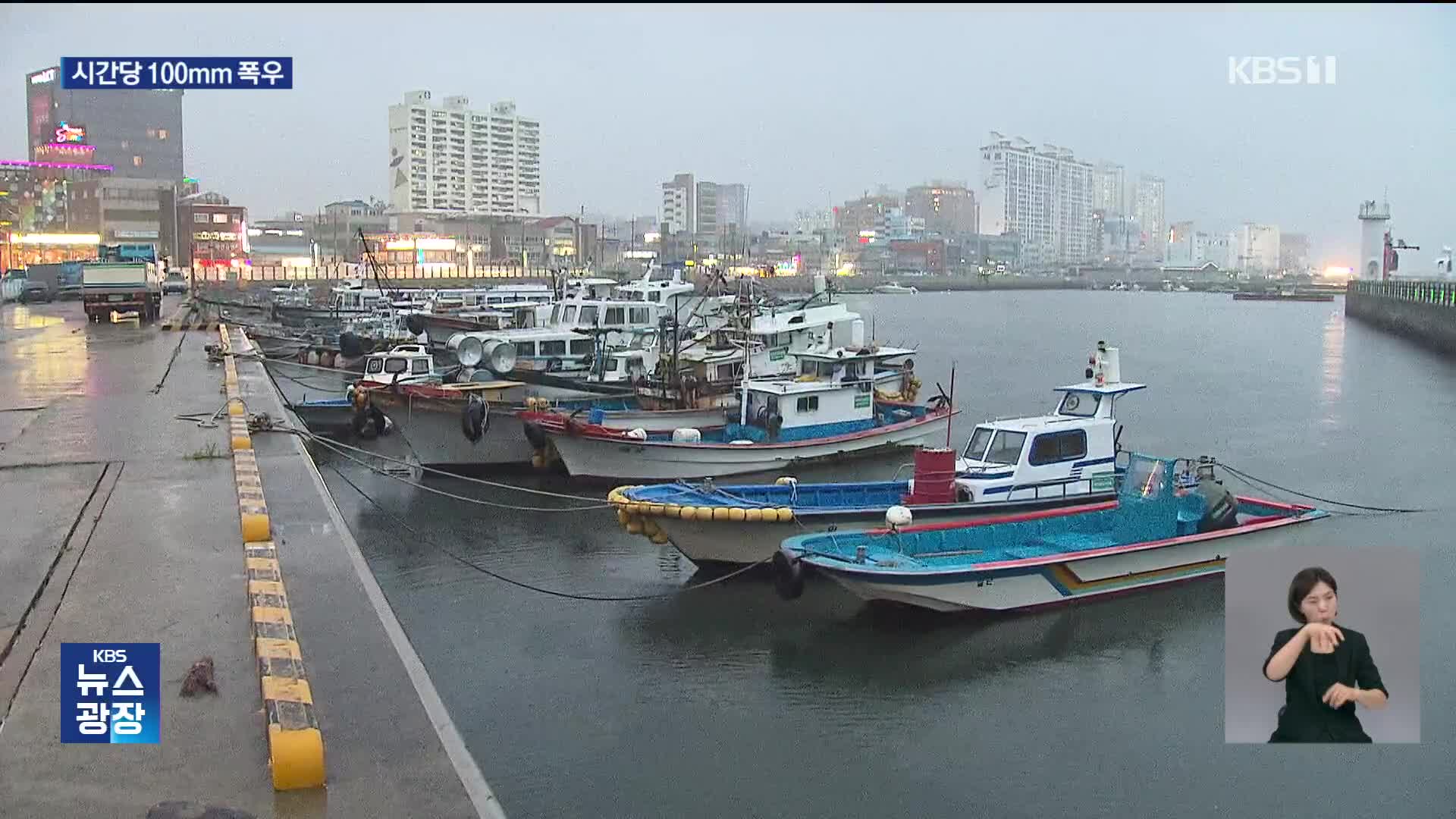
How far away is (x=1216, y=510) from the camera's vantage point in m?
14.0

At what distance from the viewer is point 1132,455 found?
14.6 metres

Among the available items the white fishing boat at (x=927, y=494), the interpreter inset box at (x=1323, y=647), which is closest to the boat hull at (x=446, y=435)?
the white fishing boat at (x=927, y=494)

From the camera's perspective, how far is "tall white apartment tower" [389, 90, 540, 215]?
14525 centimetres

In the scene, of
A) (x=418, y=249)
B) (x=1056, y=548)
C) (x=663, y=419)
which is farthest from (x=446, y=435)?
(x=418, y=249)

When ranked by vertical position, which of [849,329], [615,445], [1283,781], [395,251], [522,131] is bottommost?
[1283,781]

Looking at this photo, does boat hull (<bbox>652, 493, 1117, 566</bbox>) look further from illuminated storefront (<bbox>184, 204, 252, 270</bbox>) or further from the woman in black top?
illuminated storefront (<bbox>184, 204, 252, 270</bbox>)

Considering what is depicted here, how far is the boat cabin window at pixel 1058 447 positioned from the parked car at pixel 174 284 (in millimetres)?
54397

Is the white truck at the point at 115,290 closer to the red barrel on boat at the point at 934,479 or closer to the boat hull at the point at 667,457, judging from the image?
the boat hull at the point at 667,457

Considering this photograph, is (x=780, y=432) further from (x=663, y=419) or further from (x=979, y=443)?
(x=979, y=443)

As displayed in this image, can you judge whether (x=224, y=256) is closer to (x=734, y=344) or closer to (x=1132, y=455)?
(x=734, y=344)

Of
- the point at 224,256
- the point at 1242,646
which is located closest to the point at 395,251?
the point at 224,256

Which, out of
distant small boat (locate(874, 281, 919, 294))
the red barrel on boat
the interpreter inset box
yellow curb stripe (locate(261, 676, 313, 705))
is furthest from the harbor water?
distant small boat (locate(874, 281, 919, 294))

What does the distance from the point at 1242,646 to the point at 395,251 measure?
94926 mm

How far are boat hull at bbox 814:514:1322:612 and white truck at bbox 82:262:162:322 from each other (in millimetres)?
29032
